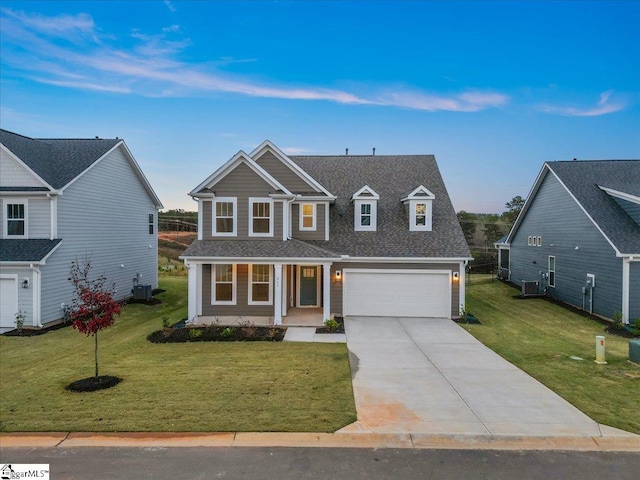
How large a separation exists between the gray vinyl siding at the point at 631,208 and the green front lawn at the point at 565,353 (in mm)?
5115

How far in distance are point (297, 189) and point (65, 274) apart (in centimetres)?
1092

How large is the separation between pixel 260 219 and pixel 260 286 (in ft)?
9.56

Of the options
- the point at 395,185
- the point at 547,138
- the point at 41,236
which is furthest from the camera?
the point at 547,138

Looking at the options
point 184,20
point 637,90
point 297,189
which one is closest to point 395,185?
point 297,189

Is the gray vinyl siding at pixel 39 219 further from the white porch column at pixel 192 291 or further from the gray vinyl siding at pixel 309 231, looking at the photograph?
the gray vinyl siding at pixel 309 231

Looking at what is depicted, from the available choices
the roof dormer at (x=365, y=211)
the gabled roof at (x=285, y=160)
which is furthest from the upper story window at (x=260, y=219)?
the roof dormer at (x=365, y=211)

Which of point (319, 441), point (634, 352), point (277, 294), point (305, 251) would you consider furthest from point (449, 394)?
point (305, 251)

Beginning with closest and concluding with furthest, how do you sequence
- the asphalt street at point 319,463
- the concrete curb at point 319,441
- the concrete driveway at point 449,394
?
the asphalt street at point 319,463 → the concrete curb at point 319,441 → the concrete driveway at point 449,394

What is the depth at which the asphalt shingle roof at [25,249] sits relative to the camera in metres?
13.3

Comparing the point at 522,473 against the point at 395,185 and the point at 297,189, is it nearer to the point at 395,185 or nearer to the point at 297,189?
the point at 297,189

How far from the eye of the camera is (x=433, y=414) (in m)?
6.20

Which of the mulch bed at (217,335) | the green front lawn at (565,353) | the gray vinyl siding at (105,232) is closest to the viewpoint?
the green front lawn at (565,353)

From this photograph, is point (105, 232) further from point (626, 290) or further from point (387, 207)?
point (626, 290)

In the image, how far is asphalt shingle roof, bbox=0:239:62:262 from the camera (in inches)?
523
